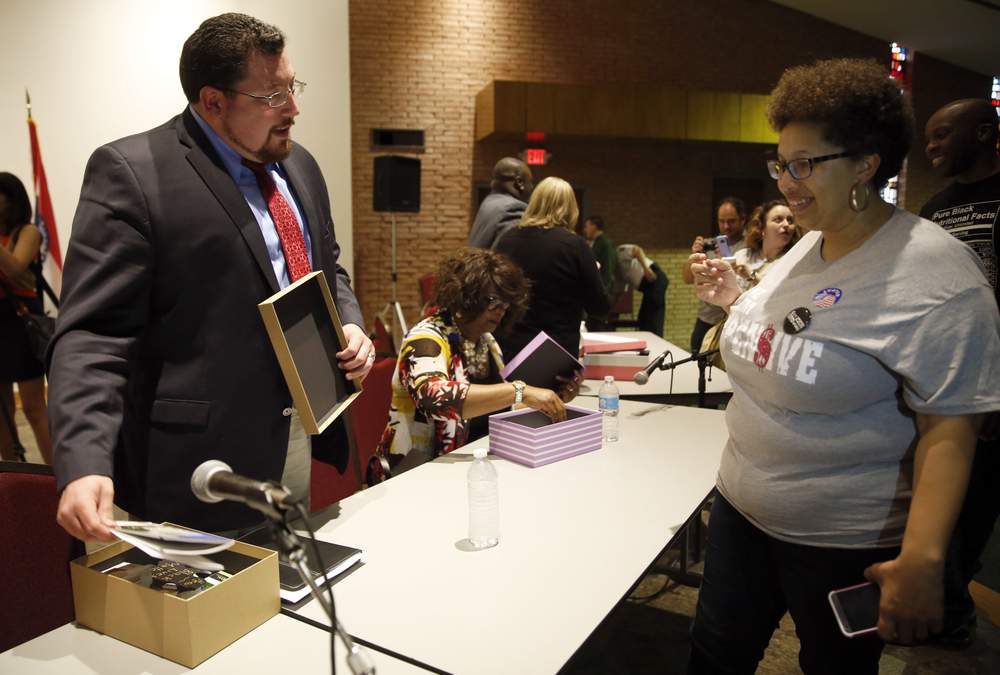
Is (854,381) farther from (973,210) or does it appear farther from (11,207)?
(11,207)

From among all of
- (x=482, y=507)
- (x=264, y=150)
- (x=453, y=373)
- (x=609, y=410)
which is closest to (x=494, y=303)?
(x=453, y=373)

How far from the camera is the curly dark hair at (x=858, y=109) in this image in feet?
3.76

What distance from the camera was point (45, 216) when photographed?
15.0 feet

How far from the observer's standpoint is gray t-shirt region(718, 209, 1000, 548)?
1043mm

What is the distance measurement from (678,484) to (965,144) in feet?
6.08

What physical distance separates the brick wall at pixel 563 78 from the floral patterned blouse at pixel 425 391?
6.68 m

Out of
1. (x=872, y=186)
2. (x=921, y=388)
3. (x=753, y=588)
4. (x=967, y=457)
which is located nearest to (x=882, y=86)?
(x=872, y=186)

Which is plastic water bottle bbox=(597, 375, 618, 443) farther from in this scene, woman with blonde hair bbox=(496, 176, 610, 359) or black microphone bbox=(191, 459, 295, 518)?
black microphone bbox=(191, 459, 295, 518)

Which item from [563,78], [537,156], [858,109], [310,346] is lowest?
[310,346]

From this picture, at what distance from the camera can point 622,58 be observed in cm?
913

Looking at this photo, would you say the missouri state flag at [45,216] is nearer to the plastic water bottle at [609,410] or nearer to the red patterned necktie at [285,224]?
the red patterned necktie at [285,224]

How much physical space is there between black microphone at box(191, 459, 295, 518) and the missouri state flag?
168 inches

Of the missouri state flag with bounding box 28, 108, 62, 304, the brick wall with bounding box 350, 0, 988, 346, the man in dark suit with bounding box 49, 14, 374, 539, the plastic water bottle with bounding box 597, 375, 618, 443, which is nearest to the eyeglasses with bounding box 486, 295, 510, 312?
the plastic water bottle with bounding box 597, 375, 618, 443

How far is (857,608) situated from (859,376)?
15.2 inches
